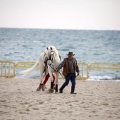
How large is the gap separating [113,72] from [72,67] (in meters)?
16.9

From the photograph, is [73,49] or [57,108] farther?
[73,49]

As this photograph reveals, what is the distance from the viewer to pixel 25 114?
800 centimetres

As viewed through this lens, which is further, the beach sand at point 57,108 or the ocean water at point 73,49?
the ocean water at point 73,49

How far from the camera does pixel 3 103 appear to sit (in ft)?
31.0

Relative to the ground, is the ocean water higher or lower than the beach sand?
higher

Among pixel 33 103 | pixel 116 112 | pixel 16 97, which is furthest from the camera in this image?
pixel 16 97

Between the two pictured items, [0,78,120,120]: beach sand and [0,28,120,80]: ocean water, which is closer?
[0,78,120,120]: beach sand

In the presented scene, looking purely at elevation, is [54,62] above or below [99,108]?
above

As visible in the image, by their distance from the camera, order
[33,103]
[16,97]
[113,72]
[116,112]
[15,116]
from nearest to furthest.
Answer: [15,116] → [116,112] → [33,103] → [16,97] → [113,72]

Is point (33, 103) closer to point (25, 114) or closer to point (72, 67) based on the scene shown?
point (25, 114)

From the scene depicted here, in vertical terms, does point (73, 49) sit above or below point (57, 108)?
above

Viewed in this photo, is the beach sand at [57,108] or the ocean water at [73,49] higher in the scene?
the ocean water at [73,49]

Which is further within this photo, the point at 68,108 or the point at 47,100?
the point at 47,100

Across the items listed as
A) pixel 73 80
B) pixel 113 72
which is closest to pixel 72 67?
pixel 73 80
